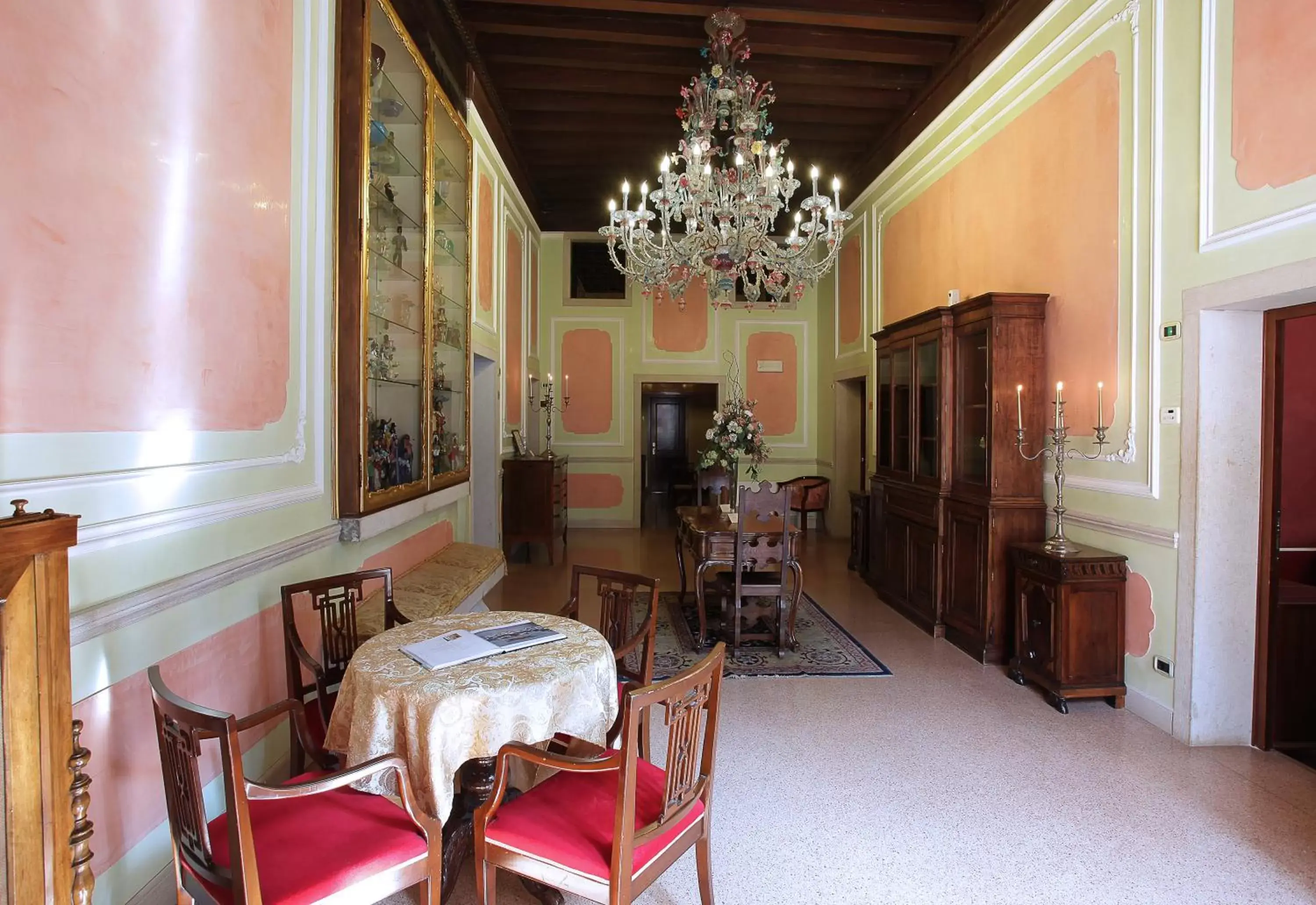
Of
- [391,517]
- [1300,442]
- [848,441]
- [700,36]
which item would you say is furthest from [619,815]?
[848,441]

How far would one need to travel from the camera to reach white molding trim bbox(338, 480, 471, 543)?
122 inches

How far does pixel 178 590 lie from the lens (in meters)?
2.02

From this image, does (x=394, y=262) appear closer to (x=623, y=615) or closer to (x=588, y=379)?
(x=623, y=615)

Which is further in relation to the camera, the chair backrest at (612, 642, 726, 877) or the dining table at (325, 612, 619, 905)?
the dining table at (325, 612, 619, 905)

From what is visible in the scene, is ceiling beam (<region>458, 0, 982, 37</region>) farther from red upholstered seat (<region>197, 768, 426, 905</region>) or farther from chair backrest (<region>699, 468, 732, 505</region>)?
red upholstered seat (<region>197, 768, 426, 905</region>)

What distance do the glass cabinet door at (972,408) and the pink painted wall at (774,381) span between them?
4.99m

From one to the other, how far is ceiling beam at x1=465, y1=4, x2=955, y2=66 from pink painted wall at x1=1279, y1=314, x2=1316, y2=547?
347cm

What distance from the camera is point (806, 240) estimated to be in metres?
4.37

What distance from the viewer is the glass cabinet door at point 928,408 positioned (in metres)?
4.91

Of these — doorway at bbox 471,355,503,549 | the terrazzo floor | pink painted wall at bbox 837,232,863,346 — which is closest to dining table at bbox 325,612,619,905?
the terrazzo floor

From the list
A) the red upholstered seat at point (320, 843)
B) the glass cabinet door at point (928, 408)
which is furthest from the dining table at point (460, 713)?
the glass cabinet door at point (928, 408)

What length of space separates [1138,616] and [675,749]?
315 cm

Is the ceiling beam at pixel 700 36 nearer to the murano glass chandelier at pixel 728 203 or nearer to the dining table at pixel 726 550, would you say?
the murano glass chandelier at pixel 728 203

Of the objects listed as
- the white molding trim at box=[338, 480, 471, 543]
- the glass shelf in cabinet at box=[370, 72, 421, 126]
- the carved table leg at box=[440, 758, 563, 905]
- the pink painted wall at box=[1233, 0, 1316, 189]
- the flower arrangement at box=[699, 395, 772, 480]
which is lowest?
the carved table leg at box=[440, 758, 563, 905]
